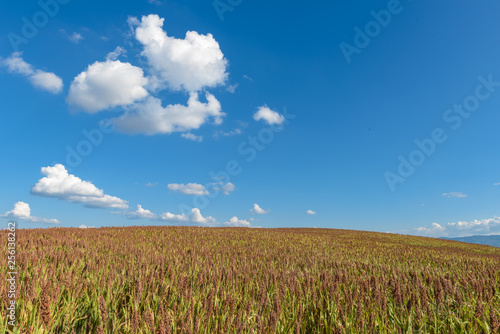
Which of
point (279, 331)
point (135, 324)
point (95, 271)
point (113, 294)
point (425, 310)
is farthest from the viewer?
point (95, 271)

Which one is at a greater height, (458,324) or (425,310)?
(425,310)

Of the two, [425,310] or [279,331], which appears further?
[425,310]

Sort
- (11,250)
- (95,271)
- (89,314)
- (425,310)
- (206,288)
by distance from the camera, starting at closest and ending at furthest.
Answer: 1. (425,310)
2. (89,314)
3. (206,288)
4. (95,271)
5. (11,250)

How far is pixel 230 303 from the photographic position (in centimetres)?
324

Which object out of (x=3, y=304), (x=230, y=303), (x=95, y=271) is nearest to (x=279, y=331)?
(x=230, y=303)

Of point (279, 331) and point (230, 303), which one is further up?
point (230, 303)

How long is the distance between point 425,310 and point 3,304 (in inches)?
193

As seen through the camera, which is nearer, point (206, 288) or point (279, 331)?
point (279, 331)

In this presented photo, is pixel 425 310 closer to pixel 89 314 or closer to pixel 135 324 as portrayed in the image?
pixel 135 324

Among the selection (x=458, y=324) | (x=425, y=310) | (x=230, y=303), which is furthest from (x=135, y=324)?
(x=458, y=324)

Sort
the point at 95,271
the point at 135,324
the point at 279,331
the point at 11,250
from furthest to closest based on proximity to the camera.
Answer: the point at 11,250 → the point at 95,271 → the point at 279,331 → the point at 135,324

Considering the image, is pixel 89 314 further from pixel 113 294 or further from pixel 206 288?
pixel 206 288

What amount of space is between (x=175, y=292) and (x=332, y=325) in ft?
7.20

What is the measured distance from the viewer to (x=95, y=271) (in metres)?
5.38
